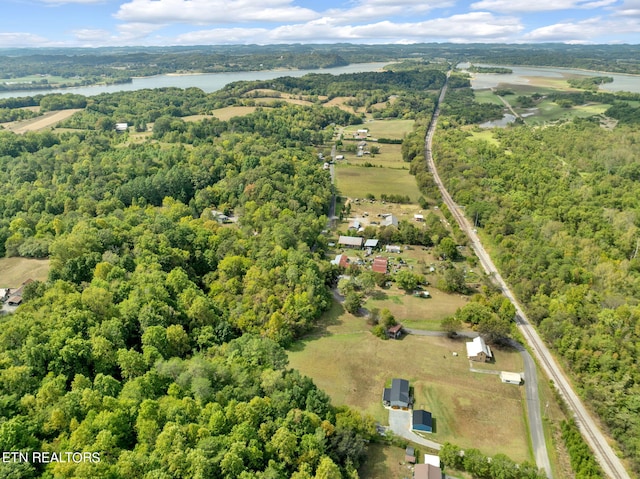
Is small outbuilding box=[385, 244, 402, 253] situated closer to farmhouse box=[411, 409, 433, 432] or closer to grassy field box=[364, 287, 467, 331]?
grassy field box=[364, 287, 467, 331]

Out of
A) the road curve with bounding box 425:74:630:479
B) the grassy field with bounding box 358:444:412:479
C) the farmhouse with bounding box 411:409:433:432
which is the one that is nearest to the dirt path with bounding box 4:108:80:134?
the road curve with bounding box 425:74:630:479

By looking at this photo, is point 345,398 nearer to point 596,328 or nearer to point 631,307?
point 596,328

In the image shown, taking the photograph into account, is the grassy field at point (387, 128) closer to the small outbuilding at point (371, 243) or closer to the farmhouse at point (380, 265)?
the small outbuilding at point (371, 243)

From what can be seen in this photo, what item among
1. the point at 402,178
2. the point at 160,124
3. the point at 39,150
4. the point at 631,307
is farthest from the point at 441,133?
the point at 39,150

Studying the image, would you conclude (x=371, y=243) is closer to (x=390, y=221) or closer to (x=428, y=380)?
(x=390, y=221)

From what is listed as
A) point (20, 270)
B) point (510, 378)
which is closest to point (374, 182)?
point (510, 378)
